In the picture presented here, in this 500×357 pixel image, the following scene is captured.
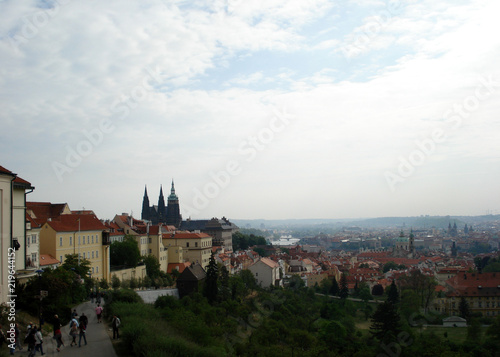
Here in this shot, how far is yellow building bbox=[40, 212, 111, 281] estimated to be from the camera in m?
31.9

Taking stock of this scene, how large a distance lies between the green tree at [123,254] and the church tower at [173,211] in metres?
66.9

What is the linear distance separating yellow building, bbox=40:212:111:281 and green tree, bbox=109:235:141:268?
3.28 metres

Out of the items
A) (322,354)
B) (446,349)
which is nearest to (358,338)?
(446,349)

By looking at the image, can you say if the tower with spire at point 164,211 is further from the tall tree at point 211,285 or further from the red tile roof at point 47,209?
the tall tree at point 211,285

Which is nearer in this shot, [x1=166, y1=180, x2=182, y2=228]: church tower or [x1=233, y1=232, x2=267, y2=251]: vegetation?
[x1=233, y1=232, x2=267, y2=251]: vegetation

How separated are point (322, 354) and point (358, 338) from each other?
39.6 feet

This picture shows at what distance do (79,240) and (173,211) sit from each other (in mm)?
75508

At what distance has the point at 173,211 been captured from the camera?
10931 cm

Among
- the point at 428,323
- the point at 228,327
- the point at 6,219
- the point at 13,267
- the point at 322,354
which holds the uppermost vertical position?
the point at 6,219

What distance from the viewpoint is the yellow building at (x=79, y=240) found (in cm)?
3191

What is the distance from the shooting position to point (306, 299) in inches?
2366

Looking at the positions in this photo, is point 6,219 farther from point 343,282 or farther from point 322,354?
point 343,282

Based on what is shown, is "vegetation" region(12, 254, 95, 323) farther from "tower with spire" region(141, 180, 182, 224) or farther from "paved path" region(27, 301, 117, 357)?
"tower with spire" region(141, 180, 182, 224)

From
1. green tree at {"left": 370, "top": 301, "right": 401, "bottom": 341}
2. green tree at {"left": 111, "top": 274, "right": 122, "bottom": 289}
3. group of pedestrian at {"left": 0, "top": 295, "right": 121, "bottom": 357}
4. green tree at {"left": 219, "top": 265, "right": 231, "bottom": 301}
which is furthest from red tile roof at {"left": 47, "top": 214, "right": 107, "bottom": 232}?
green tree at {"left": 370, "top": 301, "right": 401, "bottom": 341}
